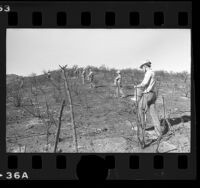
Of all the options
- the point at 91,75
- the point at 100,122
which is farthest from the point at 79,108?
the point at 91,75

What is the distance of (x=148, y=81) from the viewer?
6.64m

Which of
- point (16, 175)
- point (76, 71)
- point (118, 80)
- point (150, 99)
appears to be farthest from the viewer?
→ point (150, 99)

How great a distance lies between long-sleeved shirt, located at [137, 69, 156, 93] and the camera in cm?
652

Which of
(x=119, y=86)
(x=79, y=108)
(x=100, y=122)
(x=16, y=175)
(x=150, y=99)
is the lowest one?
(x=16, y=175)

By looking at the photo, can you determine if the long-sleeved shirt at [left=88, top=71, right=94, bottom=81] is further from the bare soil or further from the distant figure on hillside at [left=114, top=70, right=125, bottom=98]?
the distant figure on hillside at [left=114, top=70, right=125, bottom=98]

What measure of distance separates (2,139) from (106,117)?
55.7 inches

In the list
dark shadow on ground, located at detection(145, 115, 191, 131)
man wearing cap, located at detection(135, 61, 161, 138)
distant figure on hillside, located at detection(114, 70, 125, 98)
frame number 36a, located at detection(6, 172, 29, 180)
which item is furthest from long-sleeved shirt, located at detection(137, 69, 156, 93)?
frame number 36a, located at detection(6, 172, 29, 180)

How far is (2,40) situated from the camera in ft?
20.5

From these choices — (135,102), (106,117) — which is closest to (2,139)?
(106,117)

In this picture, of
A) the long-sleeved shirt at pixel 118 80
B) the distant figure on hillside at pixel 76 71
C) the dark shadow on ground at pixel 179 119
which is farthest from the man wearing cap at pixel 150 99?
the distant figure on hillside at pixel 76 71

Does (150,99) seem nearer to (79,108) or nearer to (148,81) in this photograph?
(148,81)

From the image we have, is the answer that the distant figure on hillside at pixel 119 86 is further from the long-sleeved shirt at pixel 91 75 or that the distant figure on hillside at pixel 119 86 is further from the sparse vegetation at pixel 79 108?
the long-sleeved shirt at pixel 91 75

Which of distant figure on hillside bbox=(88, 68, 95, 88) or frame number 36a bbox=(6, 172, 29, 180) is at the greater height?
distant figure on hillside bbox=(88, 68, 95, 88)
